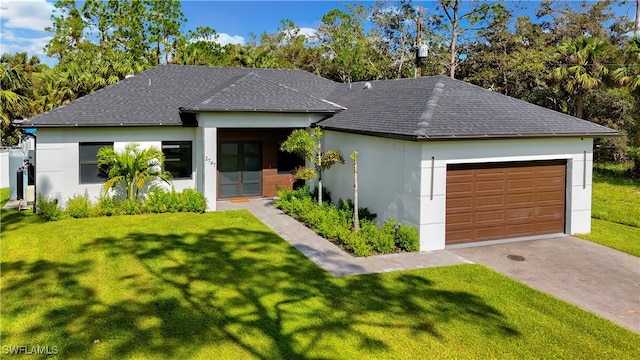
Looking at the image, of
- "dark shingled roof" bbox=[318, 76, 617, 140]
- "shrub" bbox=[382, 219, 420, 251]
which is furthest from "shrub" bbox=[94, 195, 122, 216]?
"shrub" bbox=[382, 219, 420, 251]

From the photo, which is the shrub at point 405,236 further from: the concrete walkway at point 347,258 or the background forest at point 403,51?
the background forest at point 403,51

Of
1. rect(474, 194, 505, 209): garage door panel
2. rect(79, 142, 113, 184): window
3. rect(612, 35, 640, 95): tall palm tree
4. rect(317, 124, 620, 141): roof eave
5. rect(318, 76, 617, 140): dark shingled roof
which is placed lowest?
rect(474, 194, 505, 209): garage door panel

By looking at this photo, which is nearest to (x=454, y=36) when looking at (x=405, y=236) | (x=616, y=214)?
(x=616, y=214)

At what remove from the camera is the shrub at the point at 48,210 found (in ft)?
45.8

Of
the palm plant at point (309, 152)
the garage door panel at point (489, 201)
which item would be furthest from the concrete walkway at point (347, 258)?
the palm plant at point (309, 152)

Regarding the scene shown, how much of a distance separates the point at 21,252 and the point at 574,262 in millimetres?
12571

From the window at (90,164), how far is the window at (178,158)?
6.12 feet

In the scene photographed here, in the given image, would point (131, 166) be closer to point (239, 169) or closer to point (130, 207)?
point (130, 207)

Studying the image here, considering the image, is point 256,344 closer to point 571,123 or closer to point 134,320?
point 134,320

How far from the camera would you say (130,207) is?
14789 mm

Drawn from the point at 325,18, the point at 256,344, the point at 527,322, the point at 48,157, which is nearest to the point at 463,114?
the point at 527,322

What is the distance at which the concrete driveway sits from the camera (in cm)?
778

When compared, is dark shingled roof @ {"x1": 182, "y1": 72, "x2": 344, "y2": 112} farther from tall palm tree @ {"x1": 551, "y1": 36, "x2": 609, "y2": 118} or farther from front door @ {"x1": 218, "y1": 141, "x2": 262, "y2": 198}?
tall palm tree @ {"x1": 551, "y1": 36, "x2": 609, "y2": 118}

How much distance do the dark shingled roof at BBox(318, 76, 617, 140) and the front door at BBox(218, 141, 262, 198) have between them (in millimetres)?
3743
